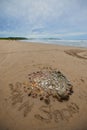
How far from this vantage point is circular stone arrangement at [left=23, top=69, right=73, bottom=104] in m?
3.20

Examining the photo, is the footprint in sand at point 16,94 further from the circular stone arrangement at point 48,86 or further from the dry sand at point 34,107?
the circular stone arrangement at point 48,86

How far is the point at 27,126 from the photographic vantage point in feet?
8.98

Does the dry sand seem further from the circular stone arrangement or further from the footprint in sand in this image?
the circular stone arrangement

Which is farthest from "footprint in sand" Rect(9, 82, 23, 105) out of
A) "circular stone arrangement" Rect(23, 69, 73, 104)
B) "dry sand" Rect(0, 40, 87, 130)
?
"circular stone arrangement" Rect(23, 69, 73, 104)

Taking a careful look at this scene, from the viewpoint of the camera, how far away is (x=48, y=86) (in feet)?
10.9

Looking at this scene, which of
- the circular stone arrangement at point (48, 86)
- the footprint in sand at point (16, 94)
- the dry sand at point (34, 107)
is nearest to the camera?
the dry sand at point (34, 107)

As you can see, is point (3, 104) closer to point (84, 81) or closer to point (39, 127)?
point (39, 127)

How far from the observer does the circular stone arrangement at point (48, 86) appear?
3205 mm

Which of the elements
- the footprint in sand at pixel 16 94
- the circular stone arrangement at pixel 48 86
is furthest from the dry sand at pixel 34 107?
the circular stone arrangement at pixel 48 86

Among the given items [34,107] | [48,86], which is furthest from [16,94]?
[48,86]

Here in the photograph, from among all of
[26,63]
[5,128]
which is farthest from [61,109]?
[26,63]

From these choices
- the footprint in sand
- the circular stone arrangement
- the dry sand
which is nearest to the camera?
the dry sand

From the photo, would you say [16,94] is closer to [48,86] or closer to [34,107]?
[34,107]

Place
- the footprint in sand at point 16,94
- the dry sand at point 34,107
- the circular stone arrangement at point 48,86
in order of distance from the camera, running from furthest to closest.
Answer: the circular stone arrangement at point 48,86
the footprint in sand at point 16,94
the dry sand at point 34,107
